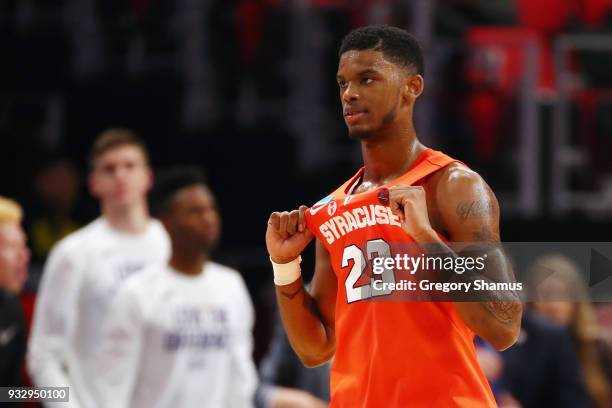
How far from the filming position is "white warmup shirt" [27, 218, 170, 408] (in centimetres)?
650

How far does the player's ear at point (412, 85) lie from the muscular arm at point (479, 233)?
25 centimetres

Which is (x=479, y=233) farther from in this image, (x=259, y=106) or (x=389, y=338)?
(x=259, y=106)

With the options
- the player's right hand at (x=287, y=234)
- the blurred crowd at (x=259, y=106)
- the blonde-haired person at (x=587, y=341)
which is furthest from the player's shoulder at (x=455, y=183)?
the blurred crowd at (x=259, y=106)

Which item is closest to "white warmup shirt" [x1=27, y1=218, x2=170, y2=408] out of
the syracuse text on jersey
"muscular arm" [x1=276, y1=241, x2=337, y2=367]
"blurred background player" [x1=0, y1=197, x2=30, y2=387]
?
"blurred background player" [x1=0, y1=197, x2=30, y2=387]

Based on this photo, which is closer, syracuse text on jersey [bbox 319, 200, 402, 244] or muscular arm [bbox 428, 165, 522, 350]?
muscular arm [bbox 428, 165, 522, 350]

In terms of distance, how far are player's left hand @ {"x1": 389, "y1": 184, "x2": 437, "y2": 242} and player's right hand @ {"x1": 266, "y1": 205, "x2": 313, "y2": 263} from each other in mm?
432

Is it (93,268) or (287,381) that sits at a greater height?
(93,268)

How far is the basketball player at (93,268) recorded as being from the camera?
6539mm

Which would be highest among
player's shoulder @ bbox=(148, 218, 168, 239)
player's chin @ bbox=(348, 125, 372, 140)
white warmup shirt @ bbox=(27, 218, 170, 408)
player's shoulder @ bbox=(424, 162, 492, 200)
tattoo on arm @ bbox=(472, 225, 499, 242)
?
player's chin @ bbox=(348, 125, 372, 140)

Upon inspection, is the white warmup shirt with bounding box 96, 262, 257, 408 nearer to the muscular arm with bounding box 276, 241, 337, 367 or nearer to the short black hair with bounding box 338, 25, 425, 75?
the muscular arm with bounding box 276, 241, 337, 367

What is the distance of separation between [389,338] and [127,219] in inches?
158

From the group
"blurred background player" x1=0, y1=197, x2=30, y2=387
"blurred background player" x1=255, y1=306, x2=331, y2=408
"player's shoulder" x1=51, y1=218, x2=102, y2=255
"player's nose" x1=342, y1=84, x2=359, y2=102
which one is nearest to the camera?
"player's nose" x1=342, y1=84, x2=359, y2=102

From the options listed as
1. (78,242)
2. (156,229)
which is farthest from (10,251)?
(156,229)

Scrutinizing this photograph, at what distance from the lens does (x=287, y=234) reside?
11.8 ft
